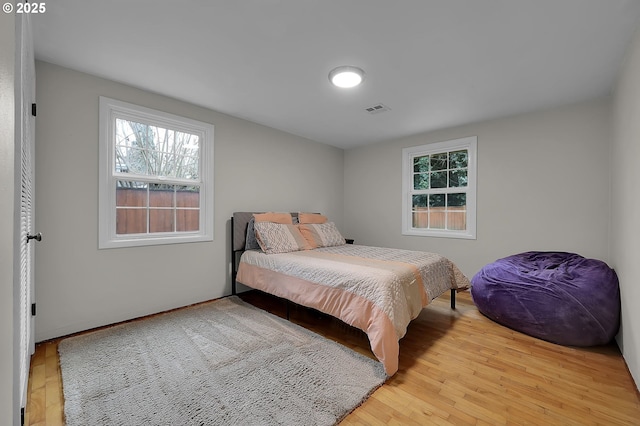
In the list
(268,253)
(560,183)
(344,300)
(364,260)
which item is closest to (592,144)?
(560,183)

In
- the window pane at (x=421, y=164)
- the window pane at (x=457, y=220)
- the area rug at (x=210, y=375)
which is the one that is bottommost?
the area rug at (x=210, y=375)

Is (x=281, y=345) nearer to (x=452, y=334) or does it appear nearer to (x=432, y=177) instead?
(x=452, y=334)

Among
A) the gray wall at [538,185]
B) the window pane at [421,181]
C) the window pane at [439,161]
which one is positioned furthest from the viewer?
the window pane at [421,181]

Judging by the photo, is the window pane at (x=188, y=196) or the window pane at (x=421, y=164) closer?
the window pane at (x=188, y=196)

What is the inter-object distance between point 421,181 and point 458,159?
62 cm

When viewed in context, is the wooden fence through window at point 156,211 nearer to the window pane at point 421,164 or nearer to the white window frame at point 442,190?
the white window frame at point 442,190

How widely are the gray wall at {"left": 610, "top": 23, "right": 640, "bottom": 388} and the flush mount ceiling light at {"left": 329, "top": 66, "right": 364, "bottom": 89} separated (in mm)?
1895

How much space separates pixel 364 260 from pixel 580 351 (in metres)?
1.90

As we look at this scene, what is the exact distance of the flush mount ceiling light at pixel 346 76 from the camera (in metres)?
2.41

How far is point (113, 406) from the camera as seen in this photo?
1578mm

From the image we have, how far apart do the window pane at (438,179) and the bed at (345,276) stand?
5.17 feet

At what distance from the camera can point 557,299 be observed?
2.37m

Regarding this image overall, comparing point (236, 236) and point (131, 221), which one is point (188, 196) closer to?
point (131, 221)

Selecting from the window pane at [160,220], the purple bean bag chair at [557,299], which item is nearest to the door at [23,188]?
the window pane at [160,220]
